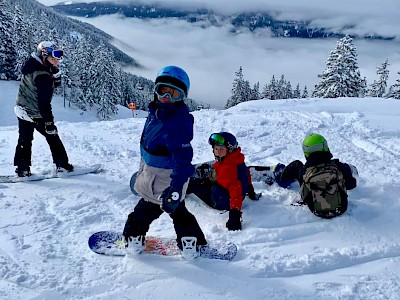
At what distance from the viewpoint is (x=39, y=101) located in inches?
224

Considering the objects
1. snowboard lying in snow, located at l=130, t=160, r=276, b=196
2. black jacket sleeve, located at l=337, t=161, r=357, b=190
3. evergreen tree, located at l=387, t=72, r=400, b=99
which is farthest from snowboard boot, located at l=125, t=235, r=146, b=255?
evergreen tree, located at l=387, t=72, r=400, b=99

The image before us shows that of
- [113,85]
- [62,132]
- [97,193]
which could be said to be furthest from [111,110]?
[97,193]

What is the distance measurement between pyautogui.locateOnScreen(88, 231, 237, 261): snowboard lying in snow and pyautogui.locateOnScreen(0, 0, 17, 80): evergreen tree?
170 feet

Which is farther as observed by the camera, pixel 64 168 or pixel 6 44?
pixel 6 44

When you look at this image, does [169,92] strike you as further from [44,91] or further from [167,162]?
[44,91]

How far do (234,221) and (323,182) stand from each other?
1.20 m

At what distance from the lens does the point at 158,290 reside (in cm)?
337

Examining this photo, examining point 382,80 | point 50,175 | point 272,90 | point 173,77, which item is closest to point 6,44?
point 272,90

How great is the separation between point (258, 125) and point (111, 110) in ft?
161

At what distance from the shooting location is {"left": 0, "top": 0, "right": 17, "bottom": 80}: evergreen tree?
47500mm

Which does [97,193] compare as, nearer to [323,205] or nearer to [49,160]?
[49,160]

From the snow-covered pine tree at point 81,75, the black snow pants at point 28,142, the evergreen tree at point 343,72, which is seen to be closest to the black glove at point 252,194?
the black snow pants at point 28,142

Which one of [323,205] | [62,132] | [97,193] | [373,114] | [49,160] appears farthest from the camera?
[373,114]

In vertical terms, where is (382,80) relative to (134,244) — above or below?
above
